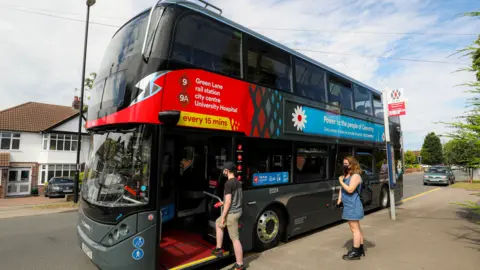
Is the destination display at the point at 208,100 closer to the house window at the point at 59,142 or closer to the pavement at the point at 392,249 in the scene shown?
the pavement at the point at 392,249

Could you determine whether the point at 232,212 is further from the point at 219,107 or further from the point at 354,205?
the point at 354,205

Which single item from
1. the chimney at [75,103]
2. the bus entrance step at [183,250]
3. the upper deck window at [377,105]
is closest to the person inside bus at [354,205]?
the bus entrance step at [183,250]

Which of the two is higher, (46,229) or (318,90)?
(318,90)

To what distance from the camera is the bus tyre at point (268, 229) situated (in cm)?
552

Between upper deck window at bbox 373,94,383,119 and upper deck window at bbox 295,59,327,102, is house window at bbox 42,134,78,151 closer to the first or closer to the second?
upper deck window at bbox 295,59,327,102

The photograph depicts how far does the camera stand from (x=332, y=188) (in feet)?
24.5

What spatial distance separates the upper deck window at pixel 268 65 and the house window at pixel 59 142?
103 ft

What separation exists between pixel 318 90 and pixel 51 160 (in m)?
31.3

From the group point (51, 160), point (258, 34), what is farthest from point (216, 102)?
point (51, 160)

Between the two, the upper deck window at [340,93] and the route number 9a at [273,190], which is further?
the upper deck window at [340,93]

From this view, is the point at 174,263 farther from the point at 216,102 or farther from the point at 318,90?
the point at 318,90

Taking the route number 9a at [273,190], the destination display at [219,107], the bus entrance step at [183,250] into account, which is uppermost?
the destination display at [219,107]

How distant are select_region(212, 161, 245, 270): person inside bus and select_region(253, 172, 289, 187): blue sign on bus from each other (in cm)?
90

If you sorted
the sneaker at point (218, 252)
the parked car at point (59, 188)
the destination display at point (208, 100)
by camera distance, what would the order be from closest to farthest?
the destination display at point (208, 100) < the sneaker at point (218, 252) < the parked car at point (59, 188)
